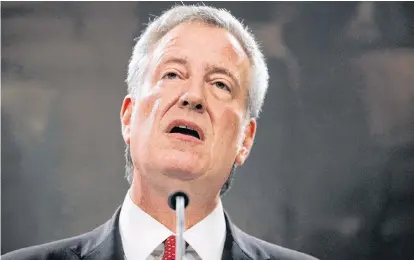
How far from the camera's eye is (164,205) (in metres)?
1.32

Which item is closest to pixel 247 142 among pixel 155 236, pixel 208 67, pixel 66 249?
Result: pixel 208 67

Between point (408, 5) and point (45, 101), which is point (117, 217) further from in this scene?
point (408, 5)

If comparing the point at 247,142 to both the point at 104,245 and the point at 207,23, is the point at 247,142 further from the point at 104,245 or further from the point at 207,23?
the point at 104,245

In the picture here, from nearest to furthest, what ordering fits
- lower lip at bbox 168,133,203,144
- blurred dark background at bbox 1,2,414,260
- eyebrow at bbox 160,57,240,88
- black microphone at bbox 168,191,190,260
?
black microphone at bbox 168,191,190,260 < lower lip at bbox 168,133,203,144 < eyebrow at bbox 160,57,240,88 < blurred dark background at bbox 1,2,414,260

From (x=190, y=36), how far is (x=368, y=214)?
2.19 ft

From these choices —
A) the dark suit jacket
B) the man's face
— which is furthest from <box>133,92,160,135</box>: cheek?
the dark suit jacket

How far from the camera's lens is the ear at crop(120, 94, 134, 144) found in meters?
1.39

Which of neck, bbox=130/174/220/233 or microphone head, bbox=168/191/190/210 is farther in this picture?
neck, bbox=130/174/220/233

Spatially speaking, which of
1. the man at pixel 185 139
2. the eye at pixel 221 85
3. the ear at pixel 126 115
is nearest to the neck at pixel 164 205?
the man at pixel 185 139

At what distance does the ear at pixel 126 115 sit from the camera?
139 cm

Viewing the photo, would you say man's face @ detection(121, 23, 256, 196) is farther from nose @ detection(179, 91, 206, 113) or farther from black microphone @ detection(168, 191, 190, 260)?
black microphone @ detection(168, 191, 190, 260)

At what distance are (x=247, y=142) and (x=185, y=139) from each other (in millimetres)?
283

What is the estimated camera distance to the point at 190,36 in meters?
1.36

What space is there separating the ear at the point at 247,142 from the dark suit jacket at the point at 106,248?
148 millimetres
